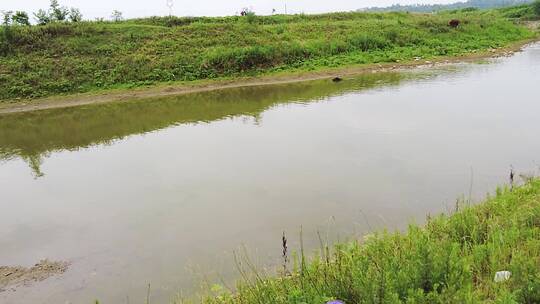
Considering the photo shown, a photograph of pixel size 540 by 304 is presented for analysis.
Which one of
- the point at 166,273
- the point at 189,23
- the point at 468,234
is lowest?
the point at 166,273

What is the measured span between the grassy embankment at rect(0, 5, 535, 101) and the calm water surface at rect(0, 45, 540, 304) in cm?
371

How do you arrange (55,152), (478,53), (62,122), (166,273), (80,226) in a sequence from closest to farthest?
(166,273) → (80,226) → (55,152) → (62,122) → (478,53)

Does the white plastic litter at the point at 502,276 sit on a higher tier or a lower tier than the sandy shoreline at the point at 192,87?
lower

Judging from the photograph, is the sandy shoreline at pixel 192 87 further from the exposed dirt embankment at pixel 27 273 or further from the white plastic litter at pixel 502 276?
the white plastic litter at pixel 502 276

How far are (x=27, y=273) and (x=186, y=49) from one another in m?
18.2

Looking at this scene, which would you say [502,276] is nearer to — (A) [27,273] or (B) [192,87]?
(A) [27,273]

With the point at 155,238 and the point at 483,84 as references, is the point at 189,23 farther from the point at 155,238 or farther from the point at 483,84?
the point at 155,238

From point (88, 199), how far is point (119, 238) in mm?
2126

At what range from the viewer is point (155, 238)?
747cm

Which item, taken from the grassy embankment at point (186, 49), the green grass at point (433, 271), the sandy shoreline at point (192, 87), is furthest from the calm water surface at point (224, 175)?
the grassy embankment at point (186, 49)

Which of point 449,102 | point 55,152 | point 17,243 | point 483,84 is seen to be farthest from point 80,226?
point 483,84

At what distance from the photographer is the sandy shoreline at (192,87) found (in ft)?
61.6

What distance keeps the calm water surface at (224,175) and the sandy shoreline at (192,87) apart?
1.34 metres

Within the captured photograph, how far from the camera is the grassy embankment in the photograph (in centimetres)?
2070
